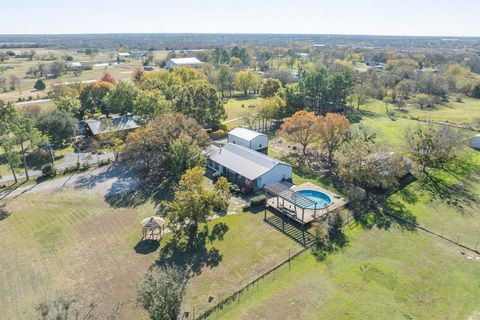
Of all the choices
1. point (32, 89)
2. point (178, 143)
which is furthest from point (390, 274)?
point (32, 89)

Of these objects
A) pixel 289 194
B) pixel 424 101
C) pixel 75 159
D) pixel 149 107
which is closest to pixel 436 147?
pixel 289 194

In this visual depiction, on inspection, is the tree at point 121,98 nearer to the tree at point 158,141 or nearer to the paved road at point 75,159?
the paved road at point 75,159

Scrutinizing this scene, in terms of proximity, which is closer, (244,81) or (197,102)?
(197,102)

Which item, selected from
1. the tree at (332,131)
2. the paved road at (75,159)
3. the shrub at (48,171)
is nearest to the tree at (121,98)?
the paved road at (75,159)

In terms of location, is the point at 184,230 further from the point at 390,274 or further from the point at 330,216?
the point at 390,274

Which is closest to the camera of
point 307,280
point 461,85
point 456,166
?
point 307,280

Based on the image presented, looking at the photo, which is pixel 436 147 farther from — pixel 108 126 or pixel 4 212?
pixel 4 212
